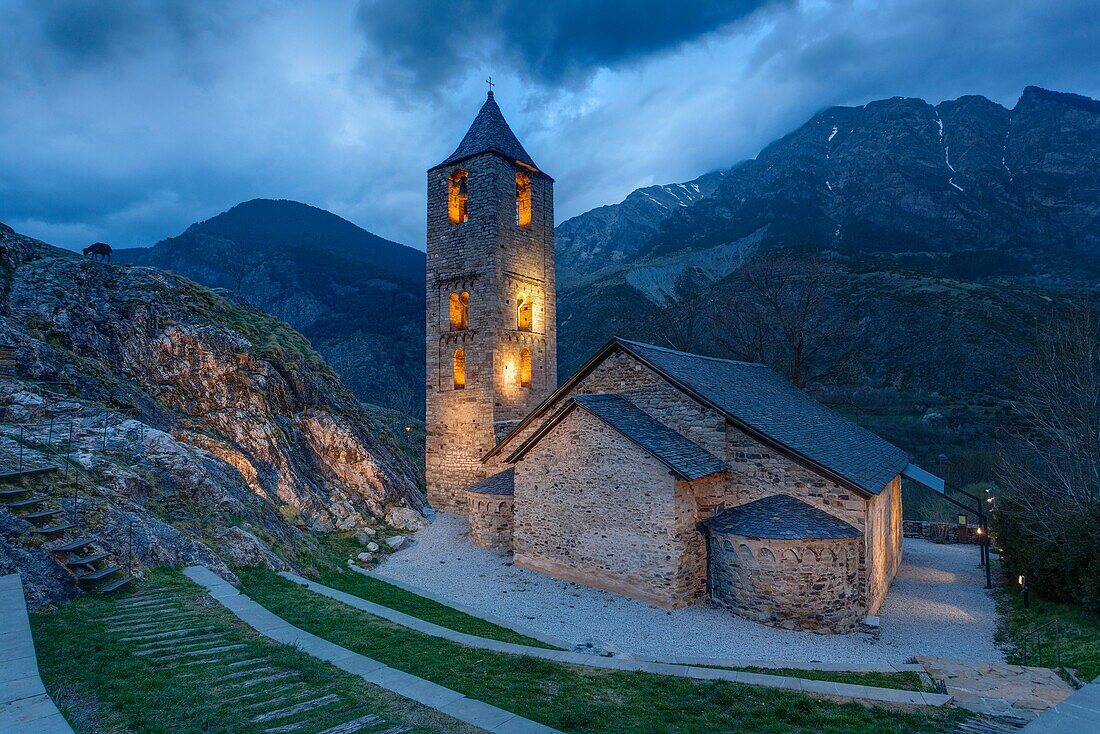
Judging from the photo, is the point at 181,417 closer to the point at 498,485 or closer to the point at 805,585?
the point at 498,485

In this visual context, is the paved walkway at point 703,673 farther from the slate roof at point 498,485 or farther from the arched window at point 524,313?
the arched window at point 524,313

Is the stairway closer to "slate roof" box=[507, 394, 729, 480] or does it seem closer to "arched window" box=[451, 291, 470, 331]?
"slate roof" box=[507, 394, 729, 480]

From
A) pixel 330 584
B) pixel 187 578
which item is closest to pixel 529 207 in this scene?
pixel 330 584

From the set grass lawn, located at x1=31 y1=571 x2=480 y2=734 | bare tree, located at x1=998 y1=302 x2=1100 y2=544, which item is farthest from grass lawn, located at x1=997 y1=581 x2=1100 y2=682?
grass lawn, located at x1=31 y1=571 x2=480 y2=734

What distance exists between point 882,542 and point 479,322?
1735cm

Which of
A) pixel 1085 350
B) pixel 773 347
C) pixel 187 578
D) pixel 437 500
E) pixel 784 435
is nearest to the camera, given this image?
pixel 187 578

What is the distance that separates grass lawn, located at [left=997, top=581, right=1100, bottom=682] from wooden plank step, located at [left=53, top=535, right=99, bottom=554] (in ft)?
49.8

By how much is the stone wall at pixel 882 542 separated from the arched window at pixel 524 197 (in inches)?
755

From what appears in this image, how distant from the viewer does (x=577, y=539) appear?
49.5 ft

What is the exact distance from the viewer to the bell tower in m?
24.0

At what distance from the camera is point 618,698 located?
241 inches

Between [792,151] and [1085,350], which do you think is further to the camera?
[792,151]

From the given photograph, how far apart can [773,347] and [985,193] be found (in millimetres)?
76635

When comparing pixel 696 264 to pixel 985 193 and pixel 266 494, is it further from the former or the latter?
pixel 266 494
